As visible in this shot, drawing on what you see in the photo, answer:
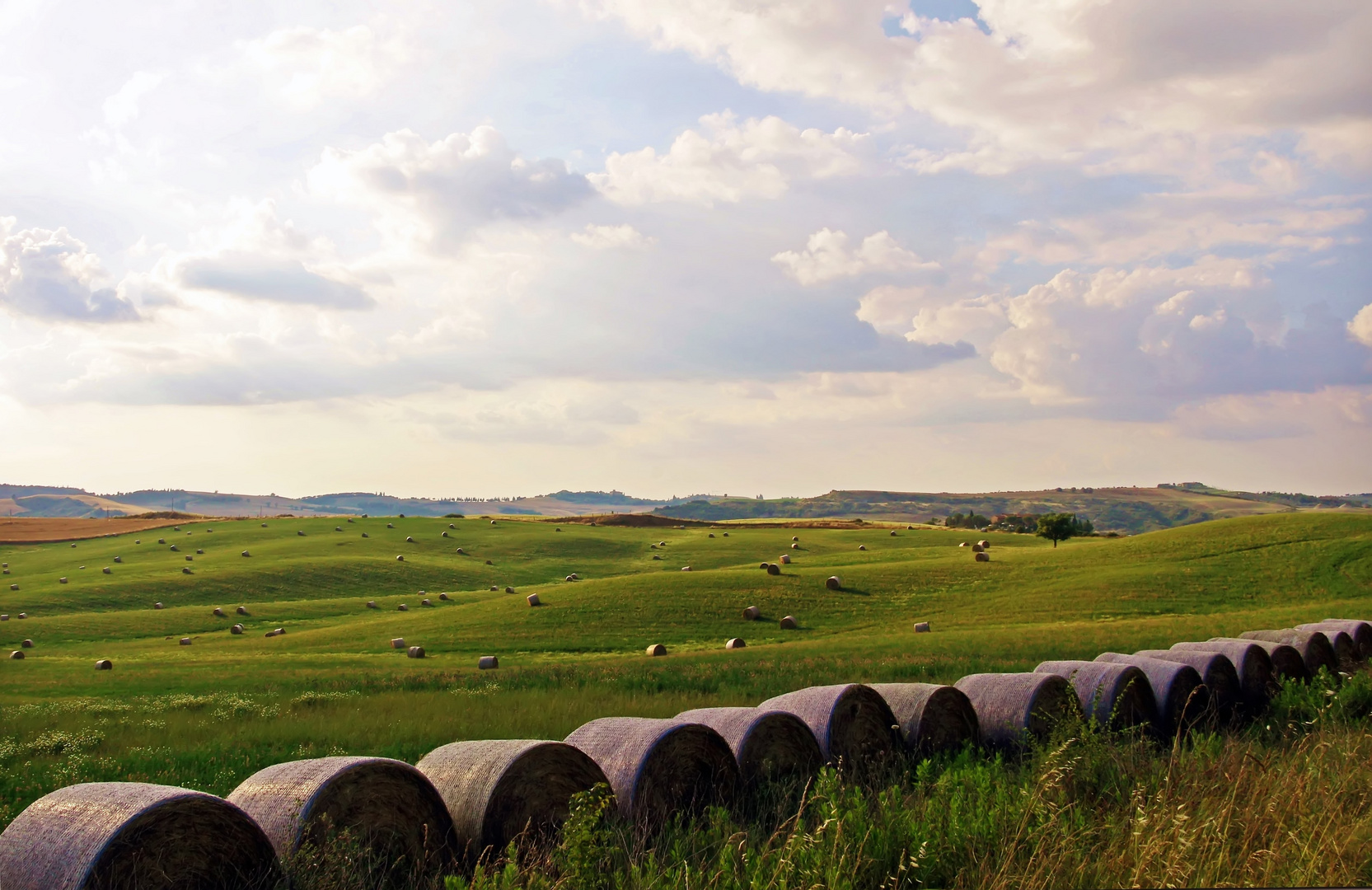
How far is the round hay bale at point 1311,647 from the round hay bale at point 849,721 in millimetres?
11214

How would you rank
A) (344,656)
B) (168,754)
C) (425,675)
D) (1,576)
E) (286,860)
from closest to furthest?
1. (286,860)
2. (168,754)
3. (425,675)
4. (344,656)
5. (1,576)

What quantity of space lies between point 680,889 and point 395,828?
2.77m

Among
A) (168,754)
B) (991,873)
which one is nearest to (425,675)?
(168,754)

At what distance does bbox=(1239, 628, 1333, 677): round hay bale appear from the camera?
17891 mm

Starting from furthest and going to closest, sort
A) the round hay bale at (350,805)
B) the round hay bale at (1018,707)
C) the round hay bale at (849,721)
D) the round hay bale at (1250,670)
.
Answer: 1. the round hay bale at (1250,670)
2. the round hay bale at (1018,707)
3. the round hay bale at (849,721)
4. the round hay bale at (350,805)

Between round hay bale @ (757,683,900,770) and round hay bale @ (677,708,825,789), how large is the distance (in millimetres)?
251

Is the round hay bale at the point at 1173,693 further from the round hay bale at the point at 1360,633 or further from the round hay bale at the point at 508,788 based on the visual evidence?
the round hay bale at the point at 508,788

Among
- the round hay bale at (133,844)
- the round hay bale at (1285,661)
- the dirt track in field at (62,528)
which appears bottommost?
the dirt track in field at (62,528)

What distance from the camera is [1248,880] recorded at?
21.9 feet

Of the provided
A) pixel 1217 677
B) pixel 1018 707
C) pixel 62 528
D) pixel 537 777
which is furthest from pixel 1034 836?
pixel 62 528

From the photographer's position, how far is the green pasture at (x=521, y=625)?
17156 mm

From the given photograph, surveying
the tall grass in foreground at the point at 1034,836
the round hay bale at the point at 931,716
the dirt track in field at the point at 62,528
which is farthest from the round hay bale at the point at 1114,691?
the dirt track in field at the point at 62,528

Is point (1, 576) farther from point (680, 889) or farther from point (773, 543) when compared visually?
point (680, 889)

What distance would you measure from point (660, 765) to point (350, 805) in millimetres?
3095
